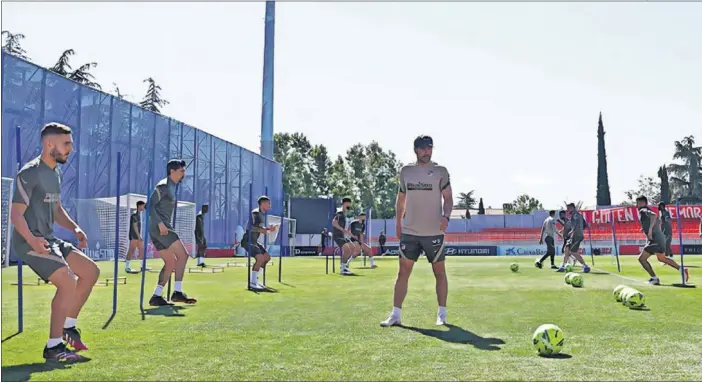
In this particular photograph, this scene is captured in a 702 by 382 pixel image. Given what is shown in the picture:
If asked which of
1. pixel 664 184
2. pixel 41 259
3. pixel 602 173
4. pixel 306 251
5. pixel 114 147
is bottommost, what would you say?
pixel 306 251

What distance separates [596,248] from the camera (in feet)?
141

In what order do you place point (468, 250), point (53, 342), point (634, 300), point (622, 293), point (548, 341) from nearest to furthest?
point (53, 342), point (548, 341), point (634, 300), point (622, 293), point (468, 250)

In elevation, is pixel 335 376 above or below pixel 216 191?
below

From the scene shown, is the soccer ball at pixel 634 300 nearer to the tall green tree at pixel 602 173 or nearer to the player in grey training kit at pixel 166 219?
the player in grey training kit at pixel 166 219

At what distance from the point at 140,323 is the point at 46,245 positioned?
8.64 ft

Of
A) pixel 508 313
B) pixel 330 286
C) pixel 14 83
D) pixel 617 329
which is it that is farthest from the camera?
pixel 14 83

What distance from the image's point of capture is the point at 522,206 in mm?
113562

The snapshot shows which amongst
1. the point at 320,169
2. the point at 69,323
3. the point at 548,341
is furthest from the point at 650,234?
the point at 320,169

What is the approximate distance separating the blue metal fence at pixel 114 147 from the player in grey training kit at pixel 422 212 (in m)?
9.23

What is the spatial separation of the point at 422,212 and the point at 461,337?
5.22ft

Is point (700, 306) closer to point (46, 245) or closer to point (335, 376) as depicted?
point (335, 376)

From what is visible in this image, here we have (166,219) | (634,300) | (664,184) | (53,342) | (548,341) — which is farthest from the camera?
(664,184)

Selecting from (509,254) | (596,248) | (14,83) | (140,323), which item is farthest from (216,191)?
(140,323)

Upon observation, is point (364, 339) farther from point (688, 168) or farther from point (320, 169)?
point (688, 168)
